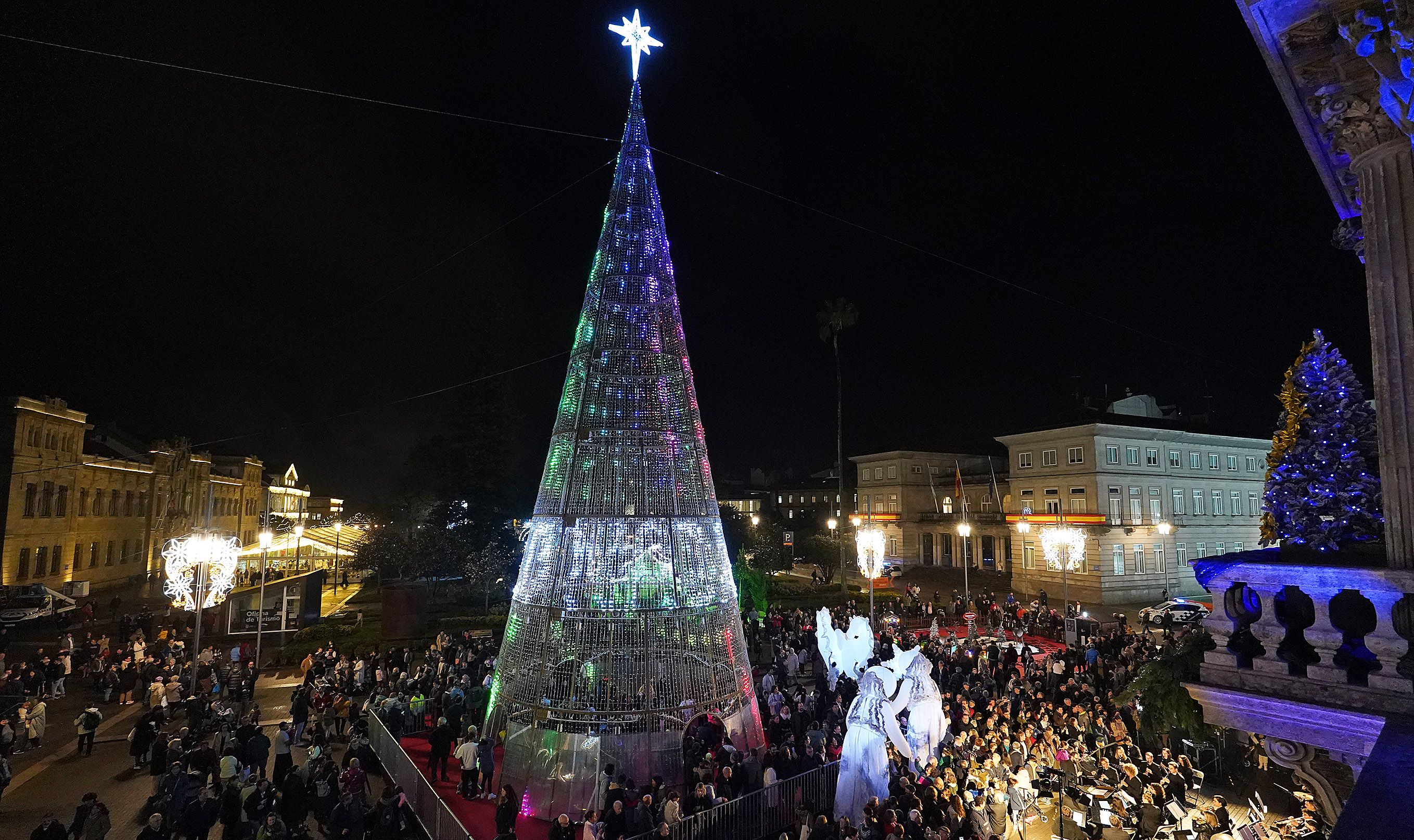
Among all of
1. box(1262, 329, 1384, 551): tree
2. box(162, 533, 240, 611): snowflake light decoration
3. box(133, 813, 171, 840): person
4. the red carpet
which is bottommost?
the red carpet

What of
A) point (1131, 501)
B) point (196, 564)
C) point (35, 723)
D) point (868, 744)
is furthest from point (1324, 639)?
point (1131, 501)

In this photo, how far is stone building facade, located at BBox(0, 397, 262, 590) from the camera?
35406 mm

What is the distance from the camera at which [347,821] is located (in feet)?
33.2

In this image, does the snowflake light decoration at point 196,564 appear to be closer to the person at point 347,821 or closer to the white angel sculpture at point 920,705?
the person at point 347,821


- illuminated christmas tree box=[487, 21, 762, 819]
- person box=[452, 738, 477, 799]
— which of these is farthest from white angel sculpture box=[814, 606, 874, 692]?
person box=[452, 738, 477, 799]

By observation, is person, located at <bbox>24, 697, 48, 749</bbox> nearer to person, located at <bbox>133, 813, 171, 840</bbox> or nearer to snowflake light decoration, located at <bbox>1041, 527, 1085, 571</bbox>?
person, located at <bbox>133, 813, 171, 840</bbox>

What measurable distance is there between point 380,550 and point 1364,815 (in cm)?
4005

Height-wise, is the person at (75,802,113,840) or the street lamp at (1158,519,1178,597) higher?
the street lamp at (1158,519,1178,597)

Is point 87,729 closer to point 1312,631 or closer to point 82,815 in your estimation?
point 82,815

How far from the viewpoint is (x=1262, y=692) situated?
4051mm

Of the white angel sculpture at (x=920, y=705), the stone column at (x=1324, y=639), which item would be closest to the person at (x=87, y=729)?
the white angel sculpture at (x=920, y=705)

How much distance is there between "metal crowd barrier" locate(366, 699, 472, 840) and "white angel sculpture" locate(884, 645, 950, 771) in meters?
7.15

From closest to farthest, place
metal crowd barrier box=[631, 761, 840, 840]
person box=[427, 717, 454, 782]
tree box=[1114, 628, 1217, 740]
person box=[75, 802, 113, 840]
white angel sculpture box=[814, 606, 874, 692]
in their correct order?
tree box=[1114, 628, 1217, 740] < person box=[75, 802, 113, 840] < metal crowd barrier box=[631, 761, 840, 840] < person box=[427, 717, 454, 782] < white angel sculpture box=[814, 606, 874, 692]

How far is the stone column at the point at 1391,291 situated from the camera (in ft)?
12.6
